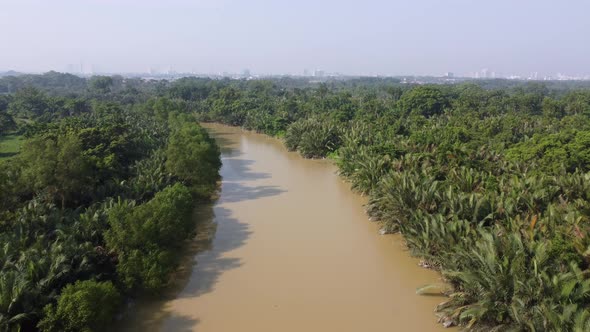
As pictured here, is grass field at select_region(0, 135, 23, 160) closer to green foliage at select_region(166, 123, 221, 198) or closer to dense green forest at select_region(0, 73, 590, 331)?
dense green forest at select_region(0, 73, 590, 331)

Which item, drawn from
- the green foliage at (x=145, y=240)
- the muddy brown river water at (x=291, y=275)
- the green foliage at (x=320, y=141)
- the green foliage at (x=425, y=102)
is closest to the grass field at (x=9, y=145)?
the muddy brown river water at (x=291, y=275)

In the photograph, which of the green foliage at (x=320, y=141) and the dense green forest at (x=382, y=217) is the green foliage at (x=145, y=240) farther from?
the green foliage at (x=320, y=141)

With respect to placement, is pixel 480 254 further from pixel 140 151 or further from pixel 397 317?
pixel 140 151

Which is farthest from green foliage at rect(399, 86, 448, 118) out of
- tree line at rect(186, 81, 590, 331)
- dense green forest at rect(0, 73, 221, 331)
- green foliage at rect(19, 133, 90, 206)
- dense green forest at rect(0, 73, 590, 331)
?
green foliage at rect(19, 133, 90, 206)

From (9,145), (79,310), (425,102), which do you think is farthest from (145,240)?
(425,102)

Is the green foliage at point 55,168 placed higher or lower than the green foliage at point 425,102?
lower
